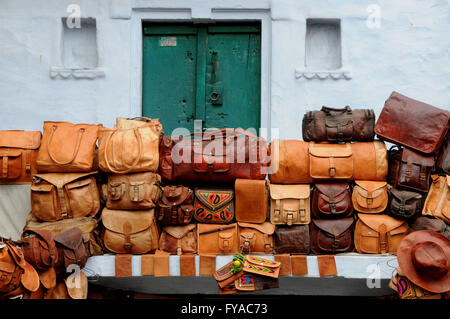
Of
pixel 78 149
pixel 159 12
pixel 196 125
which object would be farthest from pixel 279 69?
pixel 78 149

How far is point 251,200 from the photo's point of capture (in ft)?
15.4

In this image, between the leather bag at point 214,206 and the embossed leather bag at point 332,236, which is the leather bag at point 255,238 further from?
the embossed leather bag at point 332,236

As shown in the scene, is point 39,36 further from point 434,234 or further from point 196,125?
point 434,234

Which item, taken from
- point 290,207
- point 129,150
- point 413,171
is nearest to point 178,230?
point 129,150

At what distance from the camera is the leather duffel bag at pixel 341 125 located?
4809 millimetres

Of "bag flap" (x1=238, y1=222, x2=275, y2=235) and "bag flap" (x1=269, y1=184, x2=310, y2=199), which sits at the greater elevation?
"bag flap" (x1=269, y1=184, x2=310, y2=199)

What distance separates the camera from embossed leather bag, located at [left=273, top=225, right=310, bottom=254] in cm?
470

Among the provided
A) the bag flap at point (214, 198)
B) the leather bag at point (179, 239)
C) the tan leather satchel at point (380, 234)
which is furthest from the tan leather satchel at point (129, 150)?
the tan leather satchel at point (380, 234)

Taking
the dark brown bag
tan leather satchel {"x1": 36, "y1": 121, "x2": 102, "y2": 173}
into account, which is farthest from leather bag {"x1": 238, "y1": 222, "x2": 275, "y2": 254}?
tan leather satchel {"x1": 36, "y1": 121, "x2": 102, "y2": 173}

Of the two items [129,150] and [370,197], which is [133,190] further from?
[370,197]

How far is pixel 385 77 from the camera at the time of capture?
6.72 metres

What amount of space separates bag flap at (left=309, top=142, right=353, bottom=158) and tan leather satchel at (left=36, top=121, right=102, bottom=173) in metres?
2.10

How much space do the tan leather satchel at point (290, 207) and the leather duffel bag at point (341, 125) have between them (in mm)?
590

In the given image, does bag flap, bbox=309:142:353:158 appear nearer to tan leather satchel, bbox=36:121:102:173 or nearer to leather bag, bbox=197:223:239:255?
leather bag, bbox=197:223:239:255
